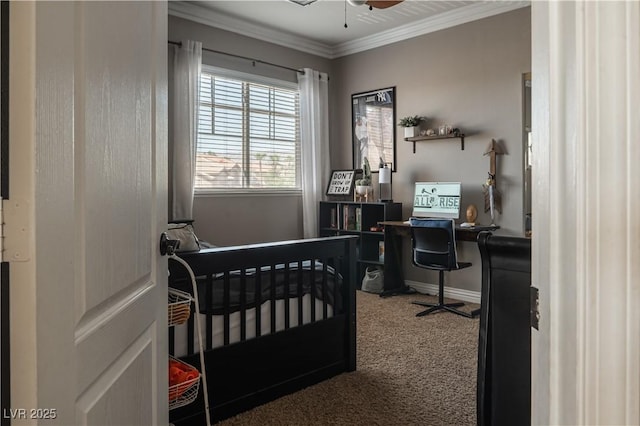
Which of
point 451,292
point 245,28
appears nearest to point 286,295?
point 451,292

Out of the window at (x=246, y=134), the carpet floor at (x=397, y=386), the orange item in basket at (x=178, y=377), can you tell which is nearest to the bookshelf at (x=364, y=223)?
the window at (x=246, y=134)

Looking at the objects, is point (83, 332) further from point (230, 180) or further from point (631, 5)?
point (230, 180)

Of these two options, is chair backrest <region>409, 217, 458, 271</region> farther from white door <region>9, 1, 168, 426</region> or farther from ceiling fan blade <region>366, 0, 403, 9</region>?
white door <region>9, 1, 168, 426</region>

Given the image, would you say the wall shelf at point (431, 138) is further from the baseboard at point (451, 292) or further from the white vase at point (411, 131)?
the baseboard at point (451, 292)

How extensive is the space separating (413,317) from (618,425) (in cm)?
349

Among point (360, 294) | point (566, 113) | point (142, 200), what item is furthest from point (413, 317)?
point (566, 113)

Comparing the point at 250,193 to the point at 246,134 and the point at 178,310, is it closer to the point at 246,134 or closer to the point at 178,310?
the point at 246,134

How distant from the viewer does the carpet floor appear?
2.15m

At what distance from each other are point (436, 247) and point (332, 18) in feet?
8.65

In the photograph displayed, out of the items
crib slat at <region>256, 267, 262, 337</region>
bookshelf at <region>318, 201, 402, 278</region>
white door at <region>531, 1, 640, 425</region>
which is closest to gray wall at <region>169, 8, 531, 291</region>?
bookshelf at <region>318, 201, 402, 278</region>

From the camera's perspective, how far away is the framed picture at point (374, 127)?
17.0ft

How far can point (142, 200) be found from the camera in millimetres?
1098

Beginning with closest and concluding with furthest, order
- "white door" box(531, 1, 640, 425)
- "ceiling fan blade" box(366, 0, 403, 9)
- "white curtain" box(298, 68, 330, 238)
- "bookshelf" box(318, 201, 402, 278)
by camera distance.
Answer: "white door" box(531, 1, 640, 425) < "ceiling fan blade" box(366, 0, 403, 9) < "bookshelf" box(318, 201, 402, 278) < "white curtain" box(298, 68, 330, 238)

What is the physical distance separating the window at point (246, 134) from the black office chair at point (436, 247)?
1.90m
